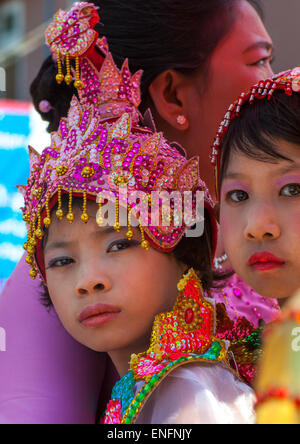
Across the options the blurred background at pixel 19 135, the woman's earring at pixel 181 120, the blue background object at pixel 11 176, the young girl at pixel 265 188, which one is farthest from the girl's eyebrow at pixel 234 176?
the blue background object at pixel 11 176

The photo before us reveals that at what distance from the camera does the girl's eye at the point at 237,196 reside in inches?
55.0

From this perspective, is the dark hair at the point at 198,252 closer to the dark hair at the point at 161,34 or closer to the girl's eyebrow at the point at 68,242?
the girl's eyebrow at the point at 68,242

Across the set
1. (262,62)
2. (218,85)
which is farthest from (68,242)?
(262,62)

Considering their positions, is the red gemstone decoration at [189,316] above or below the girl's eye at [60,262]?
below

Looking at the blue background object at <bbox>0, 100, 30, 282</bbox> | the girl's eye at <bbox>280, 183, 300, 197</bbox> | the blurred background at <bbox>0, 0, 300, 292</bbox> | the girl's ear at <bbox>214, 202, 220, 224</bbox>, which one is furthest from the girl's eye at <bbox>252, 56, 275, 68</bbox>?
the blue background object at <bbox>0, 100, 30, 282</bbox>

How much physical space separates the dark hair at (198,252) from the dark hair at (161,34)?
1.39 feet

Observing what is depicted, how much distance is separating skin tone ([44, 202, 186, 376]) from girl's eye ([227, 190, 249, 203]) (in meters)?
0.19

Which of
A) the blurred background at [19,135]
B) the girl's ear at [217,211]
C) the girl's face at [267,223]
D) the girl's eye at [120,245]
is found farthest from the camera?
the blurred background at [19,135]

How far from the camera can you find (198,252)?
1.55m

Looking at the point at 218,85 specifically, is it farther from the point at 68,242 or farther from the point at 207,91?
the point at 68,242

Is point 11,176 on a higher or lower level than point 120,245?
higher

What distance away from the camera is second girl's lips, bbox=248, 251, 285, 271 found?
4.31 ft

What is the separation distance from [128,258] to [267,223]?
295 mm
